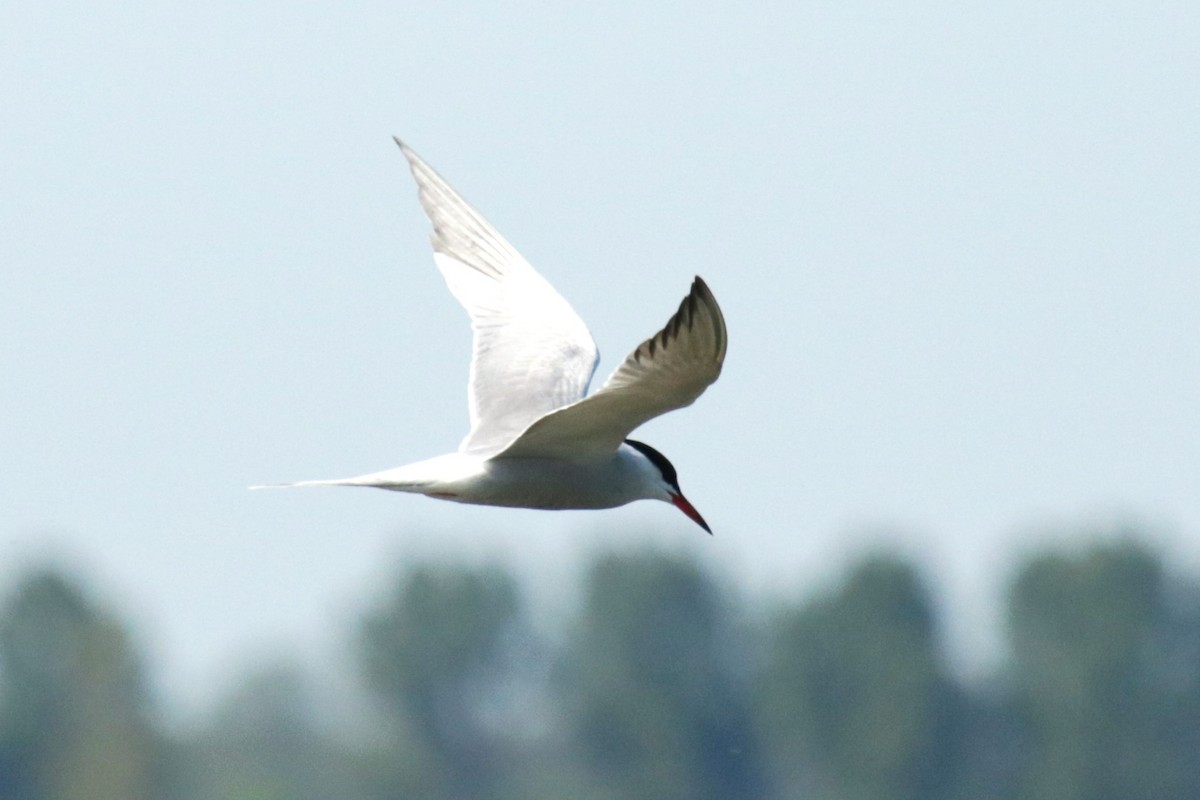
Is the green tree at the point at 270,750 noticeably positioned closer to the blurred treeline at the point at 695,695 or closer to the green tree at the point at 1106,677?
the blurred treeline at the point at 695,695

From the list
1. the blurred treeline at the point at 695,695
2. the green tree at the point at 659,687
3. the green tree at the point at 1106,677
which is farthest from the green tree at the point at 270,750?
the green tree at the point at 1106,677

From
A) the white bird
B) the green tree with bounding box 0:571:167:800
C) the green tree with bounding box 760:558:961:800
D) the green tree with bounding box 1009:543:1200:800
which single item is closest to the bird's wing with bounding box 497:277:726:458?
the white bird

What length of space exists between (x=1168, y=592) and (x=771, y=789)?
38.6 feet

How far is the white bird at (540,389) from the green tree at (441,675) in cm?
5560

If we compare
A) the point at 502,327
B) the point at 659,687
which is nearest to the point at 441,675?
the point at 659,687

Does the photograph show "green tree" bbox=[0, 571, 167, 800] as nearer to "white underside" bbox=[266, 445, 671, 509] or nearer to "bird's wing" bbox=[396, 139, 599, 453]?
"bird's wing" bbox=[396, 139, 599, 453]

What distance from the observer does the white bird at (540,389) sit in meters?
9.38

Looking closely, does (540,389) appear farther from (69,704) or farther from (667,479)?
(69,704)

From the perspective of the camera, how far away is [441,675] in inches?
2813

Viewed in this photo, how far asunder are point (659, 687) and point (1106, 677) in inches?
446

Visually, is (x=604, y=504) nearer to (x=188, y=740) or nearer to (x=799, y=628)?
(x=188, y=740)

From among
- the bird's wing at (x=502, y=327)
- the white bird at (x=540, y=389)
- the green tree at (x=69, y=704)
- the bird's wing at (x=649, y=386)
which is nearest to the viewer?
the bird's wing at (x=649, y=386)

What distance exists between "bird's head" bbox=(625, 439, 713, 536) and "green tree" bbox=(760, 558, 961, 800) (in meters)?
55.5

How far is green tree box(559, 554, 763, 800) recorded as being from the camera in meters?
67.7
